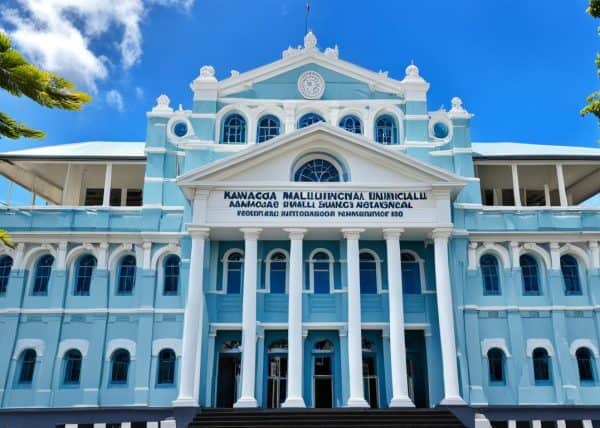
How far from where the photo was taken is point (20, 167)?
28.6 m

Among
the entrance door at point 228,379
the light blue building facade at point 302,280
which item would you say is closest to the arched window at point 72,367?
the light blue building facade at point 302,280

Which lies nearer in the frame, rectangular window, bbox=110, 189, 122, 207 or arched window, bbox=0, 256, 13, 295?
arched window, bbox=0, 256, 13, 295

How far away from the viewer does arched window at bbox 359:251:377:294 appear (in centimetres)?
2550

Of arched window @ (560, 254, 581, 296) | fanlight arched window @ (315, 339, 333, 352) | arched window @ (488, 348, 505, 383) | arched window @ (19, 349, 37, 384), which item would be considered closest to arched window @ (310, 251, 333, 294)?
fanlight arched window @ (315, 339, 333, 352)

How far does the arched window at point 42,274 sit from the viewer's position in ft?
84.1

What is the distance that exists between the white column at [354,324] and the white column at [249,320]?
3.65 meters

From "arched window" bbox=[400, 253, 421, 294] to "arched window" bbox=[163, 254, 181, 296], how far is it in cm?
975

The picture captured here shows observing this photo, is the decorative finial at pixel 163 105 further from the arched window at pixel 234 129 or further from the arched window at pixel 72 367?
the arched window at pixel 72 367

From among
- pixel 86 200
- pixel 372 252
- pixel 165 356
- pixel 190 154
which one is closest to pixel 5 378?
pixel 165 356

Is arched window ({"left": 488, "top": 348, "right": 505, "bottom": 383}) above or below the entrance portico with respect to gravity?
below

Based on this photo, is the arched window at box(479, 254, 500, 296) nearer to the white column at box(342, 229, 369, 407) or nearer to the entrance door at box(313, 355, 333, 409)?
the white column at box(342, 229, 369, 407)

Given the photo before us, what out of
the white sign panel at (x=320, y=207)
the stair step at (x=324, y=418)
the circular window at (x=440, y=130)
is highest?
the circular window at (x=440, y=130)

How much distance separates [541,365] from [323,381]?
905cm

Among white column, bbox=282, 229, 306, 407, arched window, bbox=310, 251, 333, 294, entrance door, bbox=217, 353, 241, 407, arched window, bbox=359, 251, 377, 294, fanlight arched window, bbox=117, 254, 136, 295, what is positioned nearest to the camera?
white column, bbox=282, 229, 306, 407
